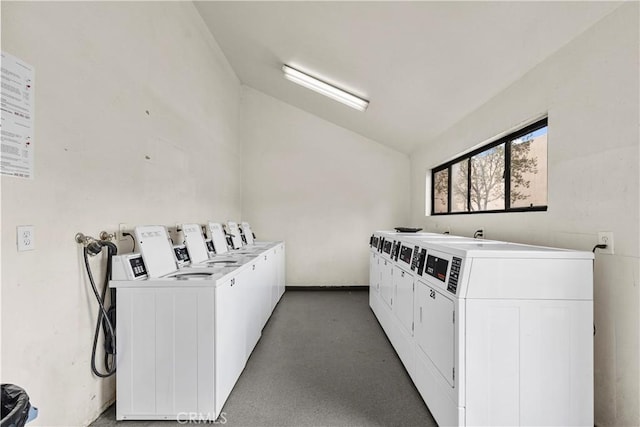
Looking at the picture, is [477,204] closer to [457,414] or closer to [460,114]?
[460,114]

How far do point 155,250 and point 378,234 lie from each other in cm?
247

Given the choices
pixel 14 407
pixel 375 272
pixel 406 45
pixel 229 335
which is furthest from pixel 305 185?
pixel 14 407

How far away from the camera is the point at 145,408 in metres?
1.86

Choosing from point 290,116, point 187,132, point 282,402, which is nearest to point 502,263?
point 282,402

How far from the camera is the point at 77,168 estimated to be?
1.75 meters

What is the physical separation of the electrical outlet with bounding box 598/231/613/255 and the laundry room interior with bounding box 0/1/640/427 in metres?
0.01

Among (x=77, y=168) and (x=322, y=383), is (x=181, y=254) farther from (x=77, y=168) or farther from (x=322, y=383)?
(x=322, y=383)

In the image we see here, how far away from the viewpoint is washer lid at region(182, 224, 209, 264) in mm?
2705

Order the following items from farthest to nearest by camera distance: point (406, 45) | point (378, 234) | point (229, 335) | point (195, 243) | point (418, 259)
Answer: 1. point (378, 234)
2. point (195, 243)
3. point (406, 45)
4. point (418, 259)
5. point (229, 335)

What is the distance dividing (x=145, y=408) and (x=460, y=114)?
11.9 ft

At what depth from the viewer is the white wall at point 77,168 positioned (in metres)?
1.42

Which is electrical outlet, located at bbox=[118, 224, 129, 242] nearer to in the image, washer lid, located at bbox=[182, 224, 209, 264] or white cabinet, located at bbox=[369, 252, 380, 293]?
washer lid, located at bbox=[182, 224, 209, 264]

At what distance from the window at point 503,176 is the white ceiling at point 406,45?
1.50 ft

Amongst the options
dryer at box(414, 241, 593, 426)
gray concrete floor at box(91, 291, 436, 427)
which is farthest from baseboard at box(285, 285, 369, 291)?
dryer at box(414, 241, 593, 426)
